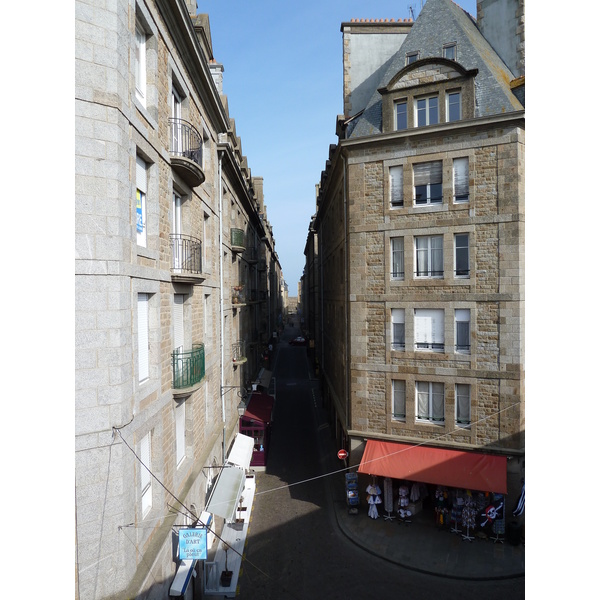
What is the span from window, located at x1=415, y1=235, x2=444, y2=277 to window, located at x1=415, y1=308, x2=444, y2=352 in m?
1.50

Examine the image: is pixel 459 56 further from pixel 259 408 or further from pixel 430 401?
pixel 259 408

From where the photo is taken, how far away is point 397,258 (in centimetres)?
1561

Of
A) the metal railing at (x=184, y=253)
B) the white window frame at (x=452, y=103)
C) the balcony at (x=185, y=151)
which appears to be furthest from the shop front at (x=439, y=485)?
the white window frame at (x=452, y=103)

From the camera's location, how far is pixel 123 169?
713 cm

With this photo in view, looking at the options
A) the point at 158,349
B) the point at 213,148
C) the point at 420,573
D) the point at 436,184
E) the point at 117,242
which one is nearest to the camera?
the point at 117,242

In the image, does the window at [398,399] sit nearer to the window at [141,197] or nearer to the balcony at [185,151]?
the balcony at [185,151]

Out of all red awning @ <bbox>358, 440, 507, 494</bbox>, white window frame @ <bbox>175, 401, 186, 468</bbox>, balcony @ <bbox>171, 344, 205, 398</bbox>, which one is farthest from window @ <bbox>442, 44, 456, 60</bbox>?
white window frame @ <bbox>175, 401, 186, 468</bbox>

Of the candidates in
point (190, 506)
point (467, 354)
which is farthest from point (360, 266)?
point (190, 506)

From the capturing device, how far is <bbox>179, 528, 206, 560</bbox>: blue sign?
867 cm

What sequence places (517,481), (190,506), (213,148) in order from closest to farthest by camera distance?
(190,506) → (517,481) → (213,148)

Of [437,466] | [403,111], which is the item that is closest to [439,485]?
[437,466]

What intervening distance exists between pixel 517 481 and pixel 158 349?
13.7 meters

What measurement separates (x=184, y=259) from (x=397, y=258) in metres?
8.62

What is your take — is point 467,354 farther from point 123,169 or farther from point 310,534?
point 123,169
